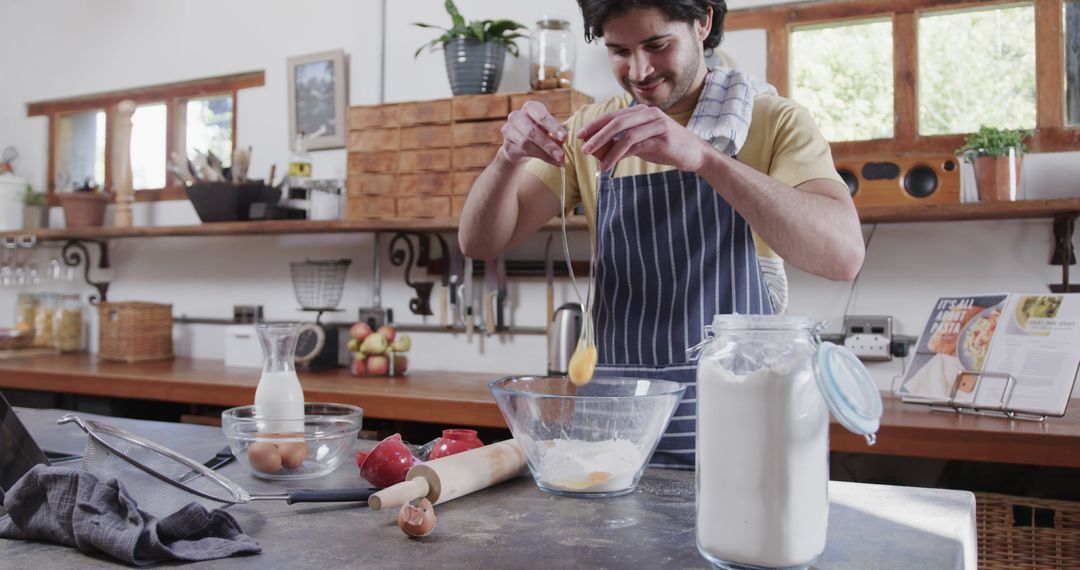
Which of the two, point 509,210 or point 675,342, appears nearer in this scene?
point 675,342

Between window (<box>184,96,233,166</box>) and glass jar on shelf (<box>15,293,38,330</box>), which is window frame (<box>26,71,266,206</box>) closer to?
window (<box>184,96,233,166</box>)

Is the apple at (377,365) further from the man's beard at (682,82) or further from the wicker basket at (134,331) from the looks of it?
the man's beard at (682,82)

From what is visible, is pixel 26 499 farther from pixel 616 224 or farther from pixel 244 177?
pixel 244 177

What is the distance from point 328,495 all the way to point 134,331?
9.60ft

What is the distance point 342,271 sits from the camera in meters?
3.51

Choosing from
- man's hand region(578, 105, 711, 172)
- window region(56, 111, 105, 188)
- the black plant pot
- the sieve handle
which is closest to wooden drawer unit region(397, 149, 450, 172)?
the black plant pot

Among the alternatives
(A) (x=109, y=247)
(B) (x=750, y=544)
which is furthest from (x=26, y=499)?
(A) (x=109, y=247)

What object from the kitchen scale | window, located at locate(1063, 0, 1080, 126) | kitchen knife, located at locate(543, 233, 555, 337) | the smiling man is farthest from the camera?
the kitchen scale

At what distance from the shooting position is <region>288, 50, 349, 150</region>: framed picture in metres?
3.53

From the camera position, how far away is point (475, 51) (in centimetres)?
304

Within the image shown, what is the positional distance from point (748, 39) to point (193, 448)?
85.7 inches

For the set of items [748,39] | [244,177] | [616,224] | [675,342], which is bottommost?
[675,342]

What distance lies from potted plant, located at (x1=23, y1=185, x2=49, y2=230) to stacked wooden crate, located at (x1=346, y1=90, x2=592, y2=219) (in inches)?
73.5

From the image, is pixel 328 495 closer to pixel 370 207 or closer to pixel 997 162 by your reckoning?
pixel 997 162
